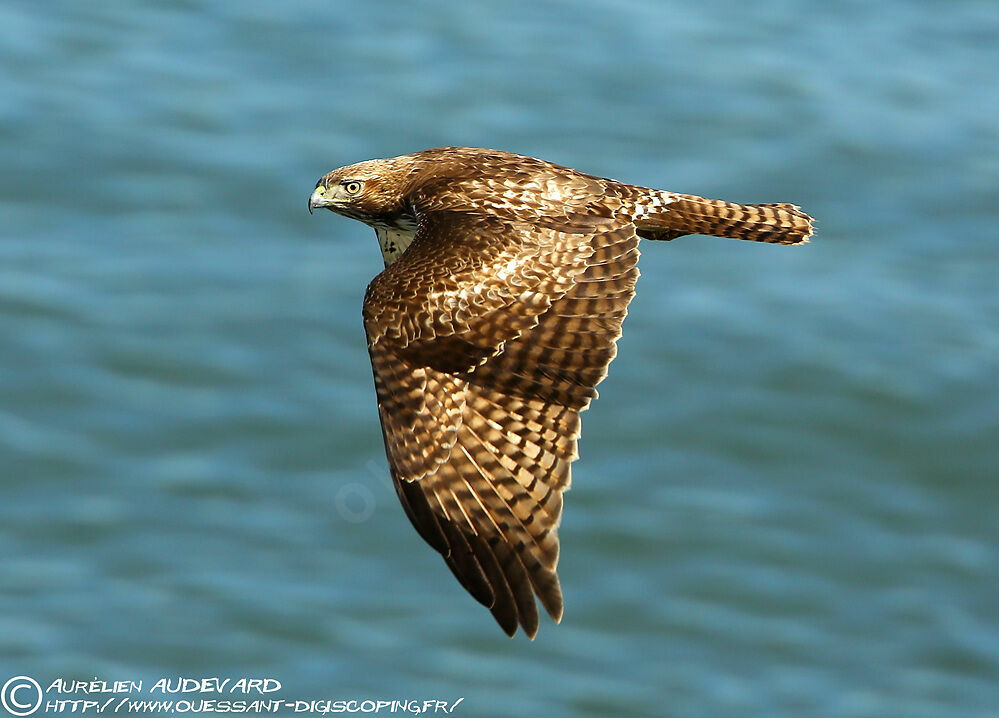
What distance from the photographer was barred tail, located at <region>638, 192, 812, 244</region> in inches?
416

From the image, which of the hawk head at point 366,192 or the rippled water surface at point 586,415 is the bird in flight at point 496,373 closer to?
the hawk head at point 366,192

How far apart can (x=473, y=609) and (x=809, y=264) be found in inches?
248

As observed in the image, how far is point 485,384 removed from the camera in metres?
9.77

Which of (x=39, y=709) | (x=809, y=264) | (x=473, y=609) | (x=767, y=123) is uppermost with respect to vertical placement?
(x=767, y=123)

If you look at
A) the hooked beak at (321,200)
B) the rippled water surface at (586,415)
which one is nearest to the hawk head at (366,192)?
the hooked beak at (321,200)

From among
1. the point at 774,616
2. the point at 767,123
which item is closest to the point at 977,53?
the point at 767,123

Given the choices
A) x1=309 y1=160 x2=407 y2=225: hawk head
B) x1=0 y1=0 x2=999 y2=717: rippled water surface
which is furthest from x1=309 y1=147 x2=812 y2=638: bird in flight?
x1=0 y1=0 x2=999 y2=717: rippled water surface

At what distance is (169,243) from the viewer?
2323cm

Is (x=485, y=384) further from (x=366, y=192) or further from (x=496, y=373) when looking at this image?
(x=366, y=192)

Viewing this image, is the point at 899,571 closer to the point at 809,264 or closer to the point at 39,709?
the point at 809,264

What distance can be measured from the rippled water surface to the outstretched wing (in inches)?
405

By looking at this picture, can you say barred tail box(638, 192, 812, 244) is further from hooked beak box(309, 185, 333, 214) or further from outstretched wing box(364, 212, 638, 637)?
hooked beak box(309, 185, 333, 214)

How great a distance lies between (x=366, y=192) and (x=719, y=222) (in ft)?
6.73

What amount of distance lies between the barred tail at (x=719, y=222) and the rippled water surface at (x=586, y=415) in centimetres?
978
